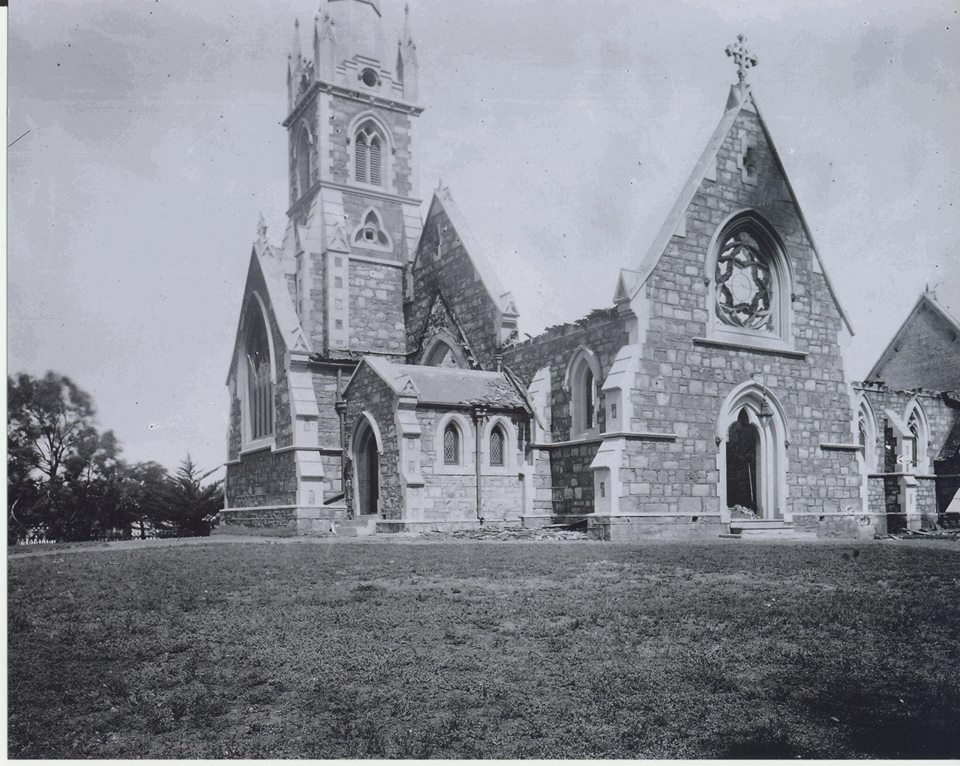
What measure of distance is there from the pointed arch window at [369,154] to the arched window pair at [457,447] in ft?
43.8

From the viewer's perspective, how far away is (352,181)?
31.1 meters

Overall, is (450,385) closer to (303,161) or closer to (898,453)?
(303,161)

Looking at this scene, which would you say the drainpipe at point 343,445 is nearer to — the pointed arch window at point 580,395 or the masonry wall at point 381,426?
the masonry wall at point 381,426

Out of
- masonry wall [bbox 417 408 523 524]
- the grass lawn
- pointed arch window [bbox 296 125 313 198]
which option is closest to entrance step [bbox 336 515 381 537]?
masonry wall [bbox 417 408 523 524]

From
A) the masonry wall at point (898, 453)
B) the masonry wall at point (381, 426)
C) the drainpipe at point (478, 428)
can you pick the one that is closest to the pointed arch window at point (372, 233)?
the masonry wall at point (381, 426)

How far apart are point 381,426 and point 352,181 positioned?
1226 cm

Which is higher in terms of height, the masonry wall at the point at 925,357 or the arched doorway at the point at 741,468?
the masonry wall at the point at 925,357

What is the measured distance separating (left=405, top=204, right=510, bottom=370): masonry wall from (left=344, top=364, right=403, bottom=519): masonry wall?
4.00 metres

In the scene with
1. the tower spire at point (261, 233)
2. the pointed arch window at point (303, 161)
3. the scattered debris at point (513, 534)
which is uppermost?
the pointed arch window at point (303, 161)

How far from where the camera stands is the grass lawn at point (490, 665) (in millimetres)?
6562

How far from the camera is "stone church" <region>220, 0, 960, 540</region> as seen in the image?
19.4m

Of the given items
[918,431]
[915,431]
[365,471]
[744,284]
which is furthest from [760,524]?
[918,431]

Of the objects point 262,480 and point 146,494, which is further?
point 262,480

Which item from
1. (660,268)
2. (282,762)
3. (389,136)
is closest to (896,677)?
(282,762)
